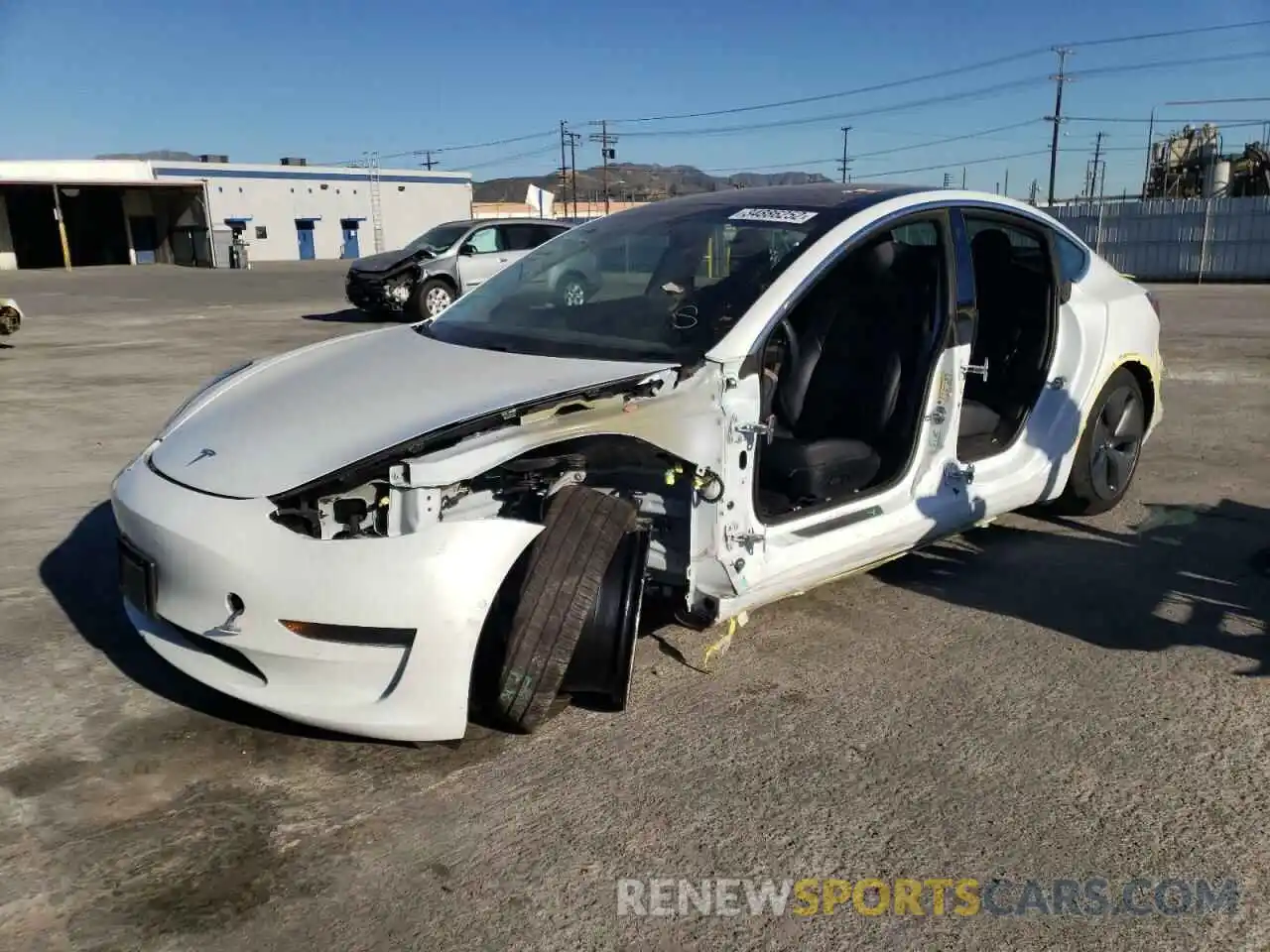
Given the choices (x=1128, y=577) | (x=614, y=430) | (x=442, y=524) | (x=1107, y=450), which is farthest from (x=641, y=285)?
(x=1107, y=450)

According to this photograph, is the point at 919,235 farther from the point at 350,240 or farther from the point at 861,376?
the point at 350,240

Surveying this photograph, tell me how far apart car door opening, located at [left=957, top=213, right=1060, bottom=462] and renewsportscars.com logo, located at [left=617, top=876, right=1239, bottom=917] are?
7.69 ft

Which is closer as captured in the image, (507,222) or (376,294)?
(376,294)

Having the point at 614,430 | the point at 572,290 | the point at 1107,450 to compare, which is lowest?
the point at 1107,450

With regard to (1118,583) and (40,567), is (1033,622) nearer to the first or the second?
(1118,583)

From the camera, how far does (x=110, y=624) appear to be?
3916 millimetres

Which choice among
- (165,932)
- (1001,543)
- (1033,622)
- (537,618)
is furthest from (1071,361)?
(165,932)

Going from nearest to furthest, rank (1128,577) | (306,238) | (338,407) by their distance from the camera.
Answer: (338,407)
(1128,577)
(306,238)

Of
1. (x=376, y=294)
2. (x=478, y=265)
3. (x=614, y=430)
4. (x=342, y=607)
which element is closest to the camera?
(x=342, y=607)

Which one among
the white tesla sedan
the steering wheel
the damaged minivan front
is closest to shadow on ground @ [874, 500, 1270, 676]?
the white tesla sedan

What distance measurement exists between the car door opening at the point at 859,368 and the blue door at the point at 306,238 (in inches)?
2127

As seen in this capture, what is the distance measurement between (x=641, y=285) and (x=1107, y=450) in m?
2.58

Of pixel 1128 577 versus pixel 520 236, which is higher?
pixel 520 236

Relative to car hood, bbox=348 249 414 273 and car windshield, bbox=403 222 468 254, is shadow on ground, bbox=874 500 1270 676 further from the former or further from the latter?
car windshield, bbox=403 222 468 254
